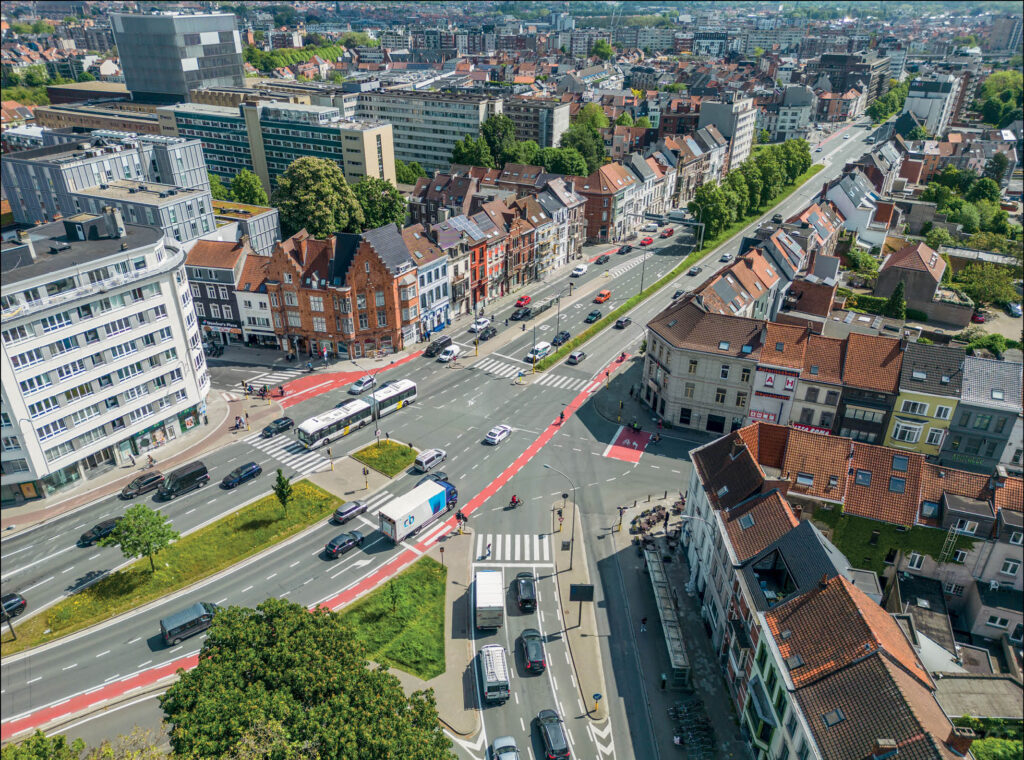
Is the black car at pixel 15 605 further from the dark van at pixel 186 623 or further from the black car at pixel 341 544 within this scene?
the black car at pixel 341 544

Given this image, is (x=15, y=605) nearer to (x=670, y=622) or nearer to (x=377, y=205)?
(x=670, y=622)

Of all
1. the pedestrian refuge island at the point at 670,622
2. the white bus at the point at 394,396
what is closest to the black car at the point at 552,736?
the pedestrian refuge island at the point at 670,622

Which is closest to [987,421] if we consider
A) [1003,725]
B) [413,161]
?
[1003,725]

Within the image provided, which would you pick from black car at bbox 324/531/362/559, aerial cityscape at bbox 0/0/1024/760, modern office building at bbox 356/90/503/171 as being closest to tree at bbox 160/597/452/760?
aerial cityscape at bbox 0/0/1024/760

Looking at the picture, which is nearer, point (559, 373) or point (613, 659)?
point (613, 659)

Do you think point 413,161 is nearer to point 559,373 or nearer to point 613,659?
point 559,373

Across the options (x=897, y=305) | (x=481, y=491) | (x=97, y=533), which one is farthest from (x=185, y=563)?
(x=897, y=305)

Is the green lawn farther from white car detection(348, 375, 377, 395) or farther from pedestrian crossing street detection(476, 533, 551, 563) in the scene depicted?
white car detection(348, 375, 377, 395)
